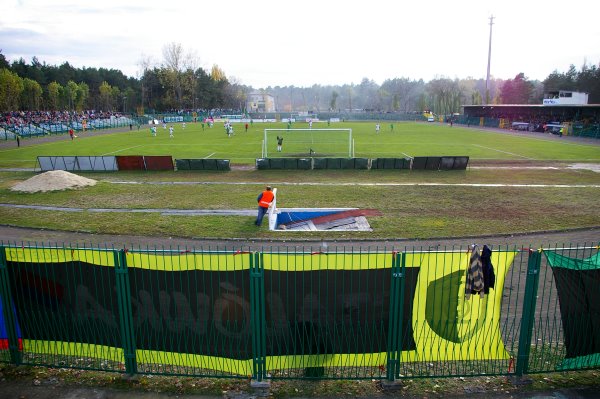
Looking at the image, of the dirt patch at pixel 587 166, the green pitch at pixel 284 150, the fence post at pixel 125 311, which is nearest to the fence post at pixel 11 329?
the fence post at pixel 125 311

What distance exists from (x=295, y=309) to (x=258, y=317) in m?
0.56

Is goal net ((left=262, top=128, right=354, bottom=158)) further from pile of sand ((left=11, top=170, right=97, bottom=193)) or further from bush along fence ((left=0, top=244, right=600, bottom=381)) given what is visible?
bush along fence ((left=0, top=244, right=600, bottom=381))

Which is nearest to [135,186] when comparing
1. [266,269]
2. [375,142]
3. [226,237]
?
[226,237]

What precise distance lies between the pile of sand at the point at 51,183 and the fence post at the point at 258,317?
2100cm

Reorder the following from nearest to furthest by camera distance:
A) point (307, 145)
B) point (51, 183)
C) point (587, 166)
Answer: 1. point (51, 183)
2. point (587, 166)
3. point (307, 145)

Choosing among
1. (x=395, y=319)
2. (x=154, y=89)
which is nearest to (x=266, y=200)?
(x=395, y=319)

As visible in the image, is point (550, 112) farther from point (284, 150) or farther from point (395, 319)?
point (395, 319)

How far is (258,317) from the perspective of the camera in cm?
661

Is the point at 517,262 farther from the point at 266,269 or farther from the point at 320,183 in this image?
the point at 320,183

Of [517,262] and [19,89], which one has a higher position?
[19,89]

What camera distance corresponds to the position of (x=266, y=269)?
6.50 m

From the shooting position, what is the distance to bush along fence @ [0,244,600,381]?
653 centimetres

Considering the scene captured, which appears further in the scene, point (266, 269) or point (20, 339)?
point (20, 339)

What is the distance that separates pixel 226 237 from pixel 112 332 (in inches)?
331
